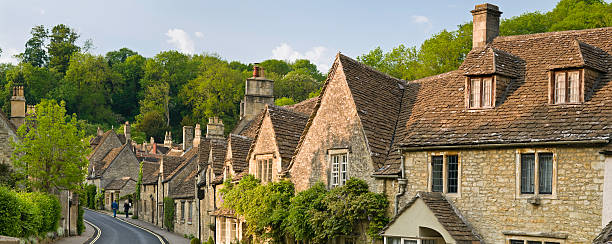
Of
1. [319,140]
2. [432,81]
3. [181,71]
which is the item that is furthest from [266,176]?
[181,71]

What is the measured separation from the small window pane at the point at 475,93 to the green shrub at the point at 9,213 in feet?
59.5

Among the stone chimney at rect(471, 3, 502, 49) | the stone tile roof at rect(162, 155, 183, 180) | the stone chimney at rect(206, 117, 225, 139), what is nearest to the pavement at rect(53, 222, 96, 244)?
the stone tile roof at rect(162, 155, 183, 180)

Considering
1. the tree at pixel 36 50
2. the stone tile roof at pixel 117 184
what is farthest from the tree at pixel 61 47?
the stone tile roof at pixel 117 184

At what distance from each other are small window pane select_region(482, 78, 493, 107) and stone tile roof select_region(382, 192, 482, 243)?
3.00 meters

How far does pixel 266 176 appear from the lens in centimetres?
3175

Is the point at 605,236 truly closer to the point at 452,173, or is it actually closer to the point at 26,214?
the point at 452,173

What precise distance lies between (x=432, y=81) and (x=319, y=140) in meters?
4.57

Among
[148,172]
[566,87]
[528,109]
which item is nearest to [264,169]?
[528,109]

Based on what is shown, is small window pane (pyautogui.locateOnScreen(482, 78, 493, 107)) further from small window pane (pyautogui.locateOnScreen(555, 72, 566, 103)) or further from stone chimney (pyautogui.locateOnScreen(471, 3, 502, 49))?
stone chimney (pyautogui.locateOnScreen(471, 3, 502, 49))

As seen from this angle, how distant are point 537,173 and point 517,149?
0.84 metres

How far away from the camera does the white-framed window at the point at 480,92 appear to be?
2208 cm

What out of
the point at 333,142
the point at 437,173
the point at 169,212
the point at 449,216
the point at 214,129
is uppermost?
the point at 214,129

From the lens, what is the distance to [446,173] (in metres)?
21.9

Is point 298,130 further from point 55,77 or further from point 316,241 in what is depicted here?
point 55,77
